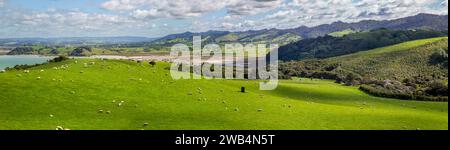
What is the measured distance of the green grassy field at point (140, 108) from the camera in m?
26.7

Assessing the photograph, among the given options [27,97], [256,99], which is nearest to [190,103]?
[256,99]

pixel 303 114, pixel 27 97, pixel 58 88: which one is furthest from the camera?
pixel 303 114

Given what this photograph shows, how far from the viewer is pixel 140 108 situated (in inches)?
1220

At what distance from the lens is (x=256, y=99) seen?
4234 cm

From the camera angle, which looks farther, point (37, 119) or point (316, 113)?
point (316, 113)

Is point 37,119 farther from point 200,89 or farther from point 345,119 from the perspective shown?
point 345,119

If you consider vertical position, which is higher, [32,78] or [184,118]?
[32,78]

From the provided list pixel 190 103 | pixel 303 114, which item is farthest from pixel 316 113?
pixel 190 103

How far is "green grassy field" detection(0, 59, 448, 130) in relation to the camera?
87.7ft

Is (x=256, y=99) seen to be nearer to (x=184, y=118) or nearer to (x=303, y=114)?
(x=303, y=114)

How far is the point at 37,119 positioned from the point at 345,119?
2330 cm

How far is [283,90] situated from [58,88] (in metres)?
39.4

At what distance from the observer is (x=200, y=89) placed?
1671 inches
